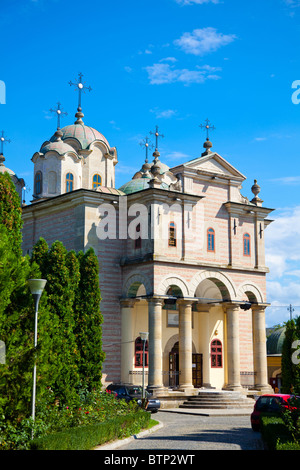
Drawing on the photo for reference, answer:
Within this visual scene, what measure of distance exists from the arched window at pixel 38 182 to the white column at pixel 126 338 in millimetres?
9999

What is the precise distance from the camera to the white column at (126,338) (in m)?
35.7

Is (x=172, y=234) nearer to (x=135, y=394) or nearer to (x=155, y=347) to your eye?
(x=155, y=347)

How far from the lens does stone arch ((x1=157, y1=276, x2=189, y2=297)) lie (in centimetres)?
3525

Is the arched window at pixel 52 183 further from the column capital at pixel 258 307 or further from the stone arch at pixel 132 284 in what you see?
the column capital at pixel 258 307

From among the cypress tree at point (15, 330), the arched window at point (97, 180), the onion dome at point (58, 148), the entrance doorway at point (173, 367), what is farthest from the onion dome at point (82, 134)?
the cypress tree at point (15, 330)

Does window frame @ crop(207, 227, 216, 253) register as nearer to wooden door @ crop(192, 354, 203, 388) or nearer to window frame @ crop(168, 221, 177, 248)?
window frame @ crop(168, 221, 177, 248)

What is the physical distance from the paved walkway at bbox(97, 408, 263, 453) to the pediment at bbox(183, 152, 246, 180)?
49.5 ft

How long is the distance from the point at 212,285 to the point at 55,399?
22791 millimetres

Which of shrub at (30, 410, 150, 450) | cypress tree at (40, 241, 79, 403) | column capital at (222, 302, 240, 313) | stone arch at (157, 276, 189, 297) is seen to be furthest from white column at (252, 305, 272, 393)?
cypress tree at (40, 241, 79, 403)

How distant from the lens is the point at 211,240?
3878cm

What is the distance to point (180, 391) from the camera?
116 ft

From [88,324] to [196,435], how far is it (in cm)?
756
